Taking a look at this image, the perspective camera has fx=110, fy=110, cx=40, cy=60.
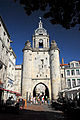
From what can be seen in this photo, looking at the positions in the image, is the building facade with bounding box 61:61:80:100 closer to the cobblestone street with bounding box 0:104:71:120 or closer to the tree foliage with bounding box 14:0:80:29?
the cobblestone street with bounding box 0:104:71:120

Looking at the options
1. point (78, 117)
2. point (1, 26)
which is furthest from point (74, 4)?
point (1, 26)

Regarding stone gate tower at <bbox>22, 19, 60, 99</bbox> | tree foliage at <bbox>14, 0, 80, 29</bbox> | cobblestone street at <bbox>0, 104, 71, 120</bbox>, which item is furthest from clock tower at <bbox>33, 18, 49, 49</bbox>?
tree foliage at <bbox>14, 0, 80, 29</bbox>

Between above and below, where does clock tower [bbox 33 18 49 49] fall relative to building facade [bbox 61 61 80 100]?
above

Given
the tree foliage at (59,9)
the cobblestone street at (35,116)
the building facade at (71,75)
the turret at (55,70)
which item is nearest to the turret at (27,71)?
the turret at (55,70)

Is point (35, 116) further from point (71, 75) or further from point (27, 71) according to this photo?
point (71, 75)

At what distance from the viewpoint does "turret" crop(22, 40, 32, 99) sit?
24.7 metres

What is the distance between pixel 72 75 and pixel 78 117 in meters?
22.4

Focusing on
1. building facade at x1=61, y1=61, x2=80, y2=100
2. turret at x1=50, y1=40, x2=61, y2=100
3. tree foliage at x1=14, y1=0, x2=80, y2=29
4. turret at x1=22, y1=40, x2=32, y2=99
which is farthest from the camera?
building facade at x1=61, y1=61, x2=80, y2=100

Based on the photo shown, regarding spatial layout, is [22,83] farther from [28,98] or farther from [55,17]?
[55,17]

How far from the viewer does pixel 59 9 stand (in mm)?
4027

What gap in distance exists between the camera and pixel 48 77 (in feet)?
87.5

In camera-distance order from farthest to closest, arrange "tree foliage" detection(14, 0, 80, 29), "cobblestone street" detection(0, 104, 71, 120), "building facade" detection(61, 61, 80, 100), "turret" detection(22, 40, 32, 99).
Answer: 1. "building facade" detection(61, 61, 80, 100)
2. "turret" detection(22, 40, 32, 99)
3. "cobblestone street" detection(0, 104, 71, 120)
4. "tree foliage" detection(14, 0, 80, 29)

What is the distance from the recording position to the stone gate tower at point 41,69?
991 inches

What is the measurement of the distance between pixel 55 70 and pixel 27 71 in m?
6.63
